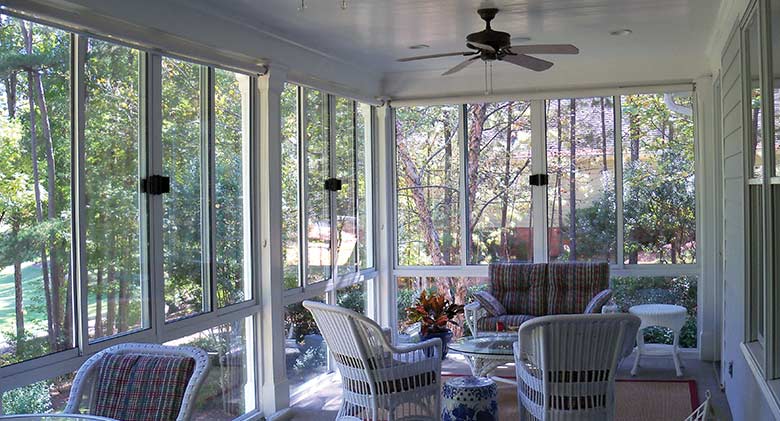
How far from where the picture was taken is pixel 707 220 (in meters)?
5.98

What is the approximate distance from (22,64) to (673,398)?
4.33 meters

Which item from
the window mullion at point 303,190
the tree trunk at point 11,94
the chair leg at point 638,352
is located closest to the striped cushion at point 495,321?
the chair leg at point 638,352

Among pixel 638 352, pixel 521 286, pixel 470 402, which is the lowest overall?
pixel 638 352

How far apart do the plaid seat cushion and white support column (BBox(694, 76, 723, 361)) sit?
15.6ft

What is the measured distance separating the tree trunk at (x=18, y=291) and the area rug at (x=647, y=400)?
2.87 meters

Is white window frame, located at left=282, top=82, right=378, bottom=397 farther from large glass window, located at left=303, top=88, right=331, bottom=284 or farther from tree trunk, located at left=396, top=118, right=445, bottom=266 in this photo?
tree trunk, located at left=396, top=118, right=445, bottom=266

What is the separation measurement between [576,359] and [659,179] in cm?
324

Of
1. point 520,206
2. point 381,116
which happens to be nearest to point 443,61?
point 381,116

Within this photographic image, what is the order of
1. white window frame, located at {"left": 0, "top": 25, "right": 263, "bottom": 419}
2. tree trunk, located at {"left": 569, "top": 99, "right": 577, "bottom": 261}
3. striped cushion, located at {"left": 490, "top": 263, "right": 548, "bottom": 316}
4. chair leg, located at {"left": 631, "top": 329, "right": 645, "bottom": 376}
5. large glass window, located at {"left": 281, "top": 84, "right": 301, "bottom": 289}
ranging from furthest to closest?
tree trunk, located at {"left": 569, "top": 99, "right": 577, "bottom": 261}
striped cushion, located at {"left": 490, "top": 263, "right": 548, "bottom": 316}
chair leg, located at {"left": 631, "top": 329, "right": 645, "bottom": 376}
large glass window, located at {"left": 281, "top": 84, "right": 301, "bottom": 289}
white window frame, located at {"left": 0, "top": 25, "right": 263, "bottom": 419}

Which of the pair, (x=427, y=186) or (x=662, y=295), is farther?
(x=427, y=186)

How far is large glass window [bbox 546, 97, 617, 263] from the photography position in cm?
628

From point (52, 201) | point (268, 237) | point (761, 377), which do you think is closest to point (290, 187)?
point (268, 237)

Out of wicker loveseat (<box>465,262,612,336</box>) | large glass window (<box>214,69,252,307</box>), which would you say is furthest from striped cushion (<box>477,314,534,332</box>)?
large glass window (<box>214,69,252,307</box>)

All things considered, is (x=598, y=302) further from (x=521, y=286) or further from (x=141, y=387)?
(x=141, y=387)
